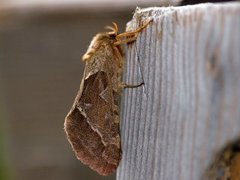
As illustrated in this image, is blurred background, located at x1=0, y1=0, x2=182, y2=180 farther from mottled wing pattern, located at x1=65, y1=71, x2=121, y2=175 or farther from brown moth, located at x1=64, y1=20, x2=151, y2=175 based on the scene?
mottled wing pattern, located at x1=65, y1=71, x2=121, y2=175

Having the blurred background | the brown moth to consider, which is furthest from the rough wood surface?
the blurred background

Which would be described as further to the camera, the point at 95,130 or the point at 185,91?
the point at 95,130

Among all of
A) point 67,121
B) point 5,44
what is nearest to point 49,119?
point 5,44

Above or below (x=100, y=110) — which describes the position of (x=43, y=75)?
above

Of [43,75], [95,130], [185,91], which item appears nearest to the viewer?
[185,91]

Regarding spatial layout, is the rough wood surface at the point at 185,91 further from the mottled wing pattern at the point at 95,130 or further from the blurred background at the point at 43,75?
the blurred background at the point at 43,75

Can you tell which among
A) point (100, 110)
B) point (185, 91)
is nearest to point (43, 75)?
point (100, 110)

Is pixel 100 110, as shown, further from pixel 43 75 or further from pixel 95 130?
pixel 43 75
